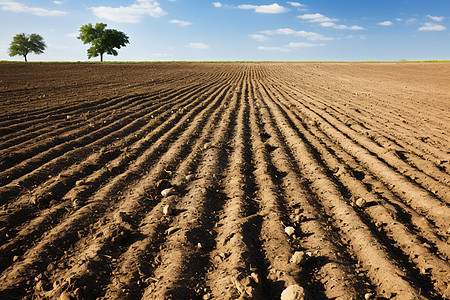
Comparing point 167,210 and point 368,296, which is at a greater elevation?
point 167,210

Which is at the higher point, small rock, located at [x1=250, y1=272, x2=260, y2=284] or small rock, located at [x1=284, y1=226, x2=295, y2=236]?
small rock, located at [x1=284, y1=226, x2=295, y2=236]

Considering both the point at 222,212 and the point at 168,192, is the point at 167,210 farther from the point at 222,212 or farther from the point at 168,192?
the point at 222,212

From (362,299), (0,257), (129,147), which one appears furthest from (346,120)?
(0,257)

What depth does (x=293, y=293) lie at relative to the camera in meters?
1.91

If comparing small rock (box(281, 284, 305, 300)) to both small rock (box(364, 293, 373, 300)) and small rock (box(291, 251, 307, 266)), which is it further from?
small rock (box(364, 293, 373, 300))

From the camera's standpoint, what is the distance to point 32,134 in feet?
18.6

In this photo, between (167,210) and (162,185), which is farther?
(162,185)

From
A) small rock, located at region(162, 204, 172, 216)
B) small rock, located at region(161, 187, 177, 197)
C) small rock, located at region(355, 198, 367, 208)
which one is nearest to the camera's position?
small rock, located at region(162, 204, 172, 216)

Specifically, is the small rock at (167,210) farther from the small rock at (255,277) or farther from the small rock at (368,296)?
the small rock at (368,296)

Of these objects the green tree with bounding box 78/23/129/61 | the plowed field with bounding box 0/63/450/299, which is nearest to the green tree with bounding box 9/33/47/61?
the green tree with bounding box 78/23/129/61

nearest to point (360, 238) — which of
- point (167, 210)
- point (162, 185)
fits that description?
point (167, 210)

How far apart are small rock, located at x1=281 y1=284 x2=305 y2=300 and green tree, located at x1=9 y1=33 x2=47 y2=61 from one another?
6626cm

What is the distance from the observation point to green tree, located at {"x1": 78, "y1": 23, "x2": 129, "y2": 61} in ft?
160

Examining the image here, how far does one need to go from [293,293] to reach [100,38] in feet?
186
